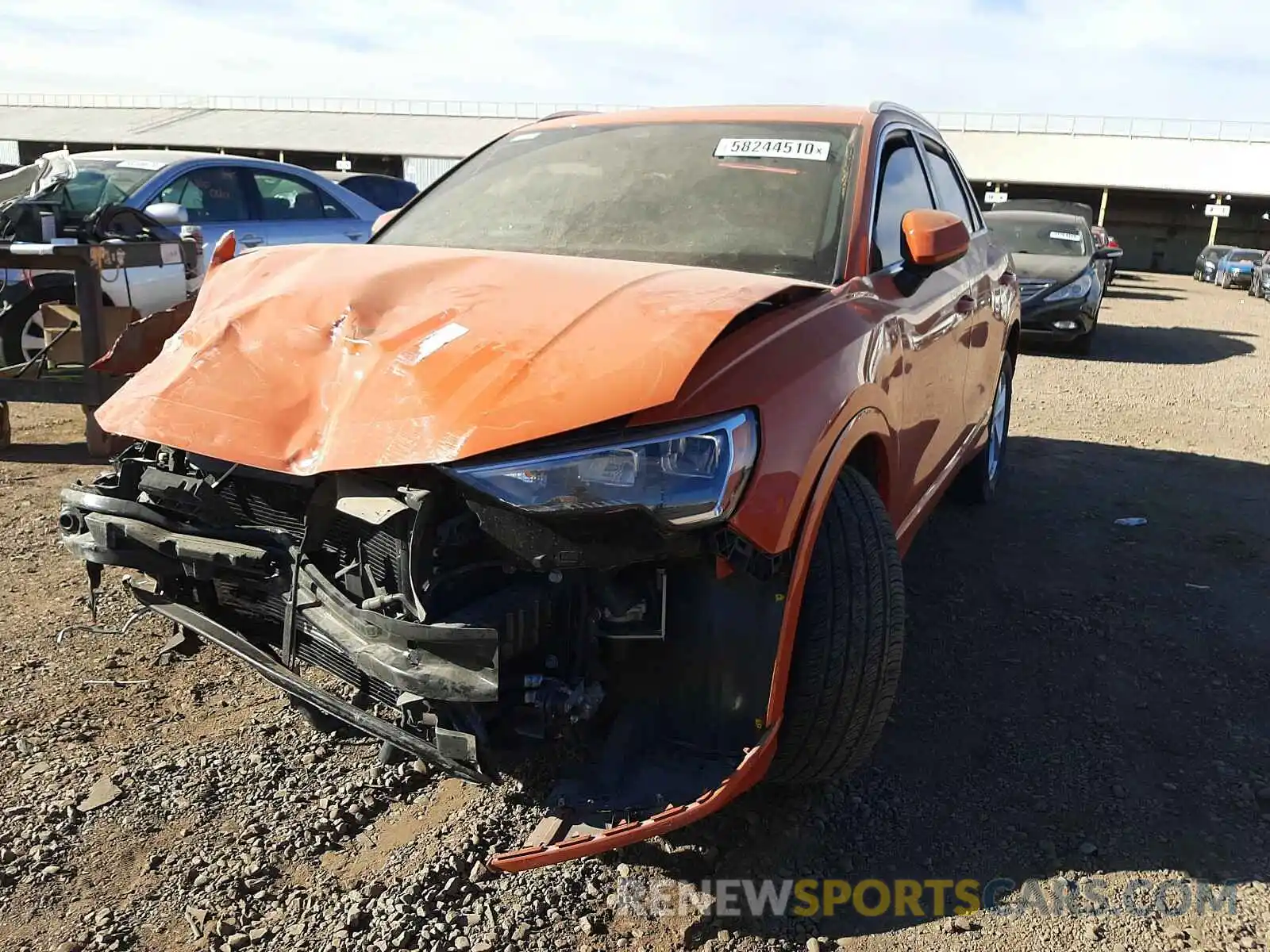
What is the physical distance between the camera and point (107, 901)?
88.3 inches

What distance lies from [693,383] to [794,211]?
128 centimetres

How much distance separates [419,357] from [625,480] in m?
0.54

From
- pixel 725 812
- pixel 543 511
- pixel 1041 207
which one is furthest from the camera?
pixel 1041 207

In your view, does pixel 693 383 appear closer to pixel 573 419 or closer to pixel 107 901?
pixel 573 419

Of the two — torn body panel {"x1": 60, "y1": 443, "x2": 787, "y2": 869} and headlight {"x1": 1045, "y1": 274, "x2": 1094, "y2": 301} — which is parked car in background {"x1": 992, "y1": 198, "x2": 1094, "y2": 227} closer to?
headlight {"x1": 1045, "y1": 274, "x2": 1094, "y2": 301}

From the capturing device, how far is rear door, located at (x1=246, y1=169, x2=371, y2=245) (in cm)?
784

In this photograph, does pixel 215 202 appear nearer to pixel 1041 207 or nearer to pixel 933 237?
pixel 933 237

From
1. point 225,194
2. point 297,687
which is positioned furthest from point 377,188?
point 297,687

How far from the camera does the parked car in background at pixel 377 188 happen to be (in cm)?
1216

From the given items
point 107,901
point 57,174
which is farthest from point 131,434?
point 57,174

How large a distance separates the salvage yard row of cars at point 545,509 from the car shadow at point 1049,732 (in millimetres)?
333

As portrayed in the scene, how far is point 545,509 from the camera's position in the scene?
187 centimetres

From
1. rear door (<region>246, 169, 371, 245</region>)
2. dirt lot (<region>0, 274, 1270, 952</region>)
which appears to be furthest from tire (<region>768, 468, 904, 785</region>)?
rear door (<region>246, 169, 371, 245</region>)

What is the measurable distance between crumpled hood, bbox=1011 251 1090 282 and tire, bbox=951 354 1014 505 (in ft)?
20.9
